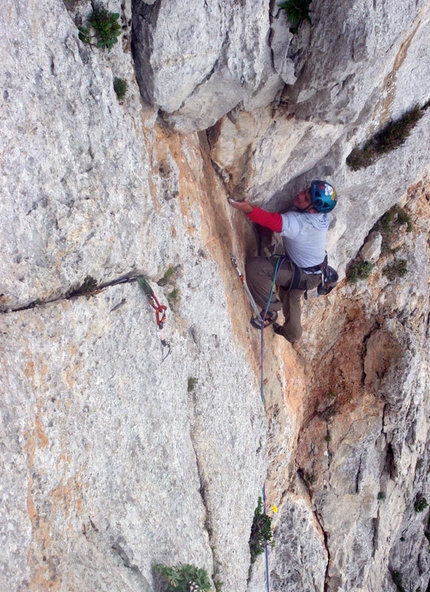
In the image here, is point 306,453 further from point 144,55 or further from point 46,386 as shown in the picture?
point 144,55

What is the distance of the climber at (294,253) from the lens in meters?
7.95

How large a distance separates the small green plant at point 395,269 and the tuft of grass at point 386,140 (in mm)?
3562

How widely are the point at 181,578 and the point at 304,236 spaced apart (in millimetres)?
5804

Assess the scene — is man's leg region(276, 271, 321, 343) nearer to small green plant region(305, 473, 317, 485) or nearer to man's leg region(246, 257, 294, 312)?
man's leg region(246, 257, 294, 312)

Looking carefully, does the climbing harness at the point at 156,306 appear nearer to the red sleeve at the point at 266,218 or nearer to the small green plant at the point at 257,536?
the red sleeve at the point at 266,218

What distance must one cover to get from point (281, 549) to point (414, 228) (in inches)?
357

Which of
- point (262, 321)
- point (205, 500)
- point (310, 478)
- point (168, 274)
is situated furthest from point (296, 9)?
point (310, 478)

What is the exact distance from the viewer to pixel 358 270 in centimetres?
1184

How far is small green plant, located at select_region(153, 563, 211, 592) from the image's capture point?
6.08m

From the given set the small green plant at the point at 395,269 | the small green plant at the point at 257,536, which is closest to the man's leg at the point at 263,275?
the small green plant at the point at 257,536

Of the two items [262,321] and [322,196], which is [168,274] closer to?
[262,321]

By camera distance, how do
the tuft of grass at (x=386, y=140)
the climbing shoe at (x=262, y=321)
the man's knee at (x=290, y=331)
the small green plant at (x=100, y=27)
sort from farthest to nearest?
1. the man's knee at (x=290, y=331)
2. the tuft of grass at (x=386, y=140)
3. the climbing shoe at (x=262, y=321)
4. the small green plant at (x=100, y=27)

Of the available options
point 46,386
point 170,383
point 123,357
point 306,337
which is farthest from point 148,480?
point 306,337

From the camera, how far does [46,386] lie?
470cm
